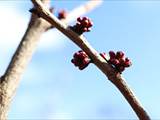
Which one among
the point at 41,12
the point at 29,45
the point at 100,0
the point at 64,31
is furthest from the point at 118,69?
the point at 100,0

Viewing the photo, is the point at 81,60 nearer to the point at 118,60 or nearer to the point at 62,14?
the point at 118,60

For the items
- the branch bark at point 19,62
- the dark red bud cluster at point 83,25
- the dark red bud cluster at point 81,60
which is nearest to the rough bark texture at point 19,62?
the branch bark at point 19,62

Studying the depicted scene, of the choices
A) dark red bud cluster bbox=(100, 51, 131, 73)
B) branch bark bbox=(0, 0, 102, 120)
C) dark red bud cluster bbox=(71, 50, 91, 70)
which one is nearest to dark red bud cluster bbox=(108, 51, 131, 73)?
dark red bud cluster bbox=(100, 51, 131, 73)

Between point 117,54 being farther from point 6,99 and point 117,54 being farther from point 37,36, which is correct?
point 37,36

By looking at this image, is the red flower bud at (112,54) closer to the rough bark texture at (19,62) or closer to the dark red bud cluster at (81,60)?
the dark red bud cluster at (81,60)

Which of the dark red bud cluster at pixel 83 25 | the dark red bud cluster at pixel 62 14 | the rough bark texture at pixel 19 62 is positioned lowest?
the dark red bud cluster at pixel 83 25

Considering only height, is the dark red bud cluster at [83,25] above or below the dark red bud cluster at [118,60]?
above

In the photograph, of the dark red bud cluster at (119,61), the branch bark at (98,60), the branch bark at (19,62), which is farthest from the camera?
the branch bark at (19,62)
